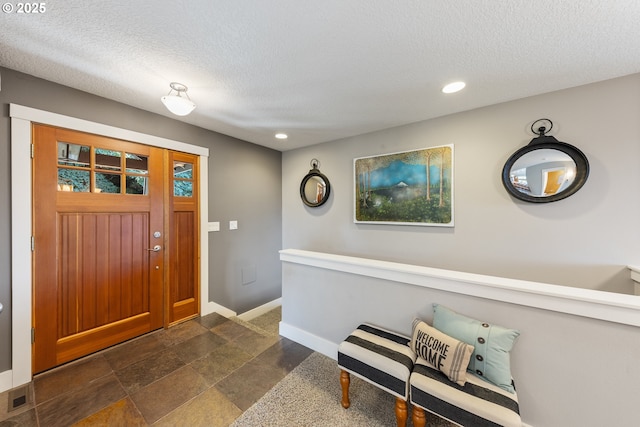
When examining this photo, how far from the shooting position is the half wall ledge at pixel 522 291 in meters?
1.17

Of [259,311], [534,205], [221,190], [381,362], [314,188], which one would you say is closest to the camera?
[381,362]

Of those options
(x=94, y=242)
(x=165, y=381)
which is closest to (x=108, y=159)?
(x=94, y=242)

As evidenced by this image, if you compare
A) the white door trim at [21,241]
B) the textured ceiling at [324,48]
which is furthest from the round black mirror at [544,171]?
the white door trim at [21,241]

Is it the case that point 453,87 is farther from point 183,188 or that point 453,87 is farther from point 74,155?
point 74,155

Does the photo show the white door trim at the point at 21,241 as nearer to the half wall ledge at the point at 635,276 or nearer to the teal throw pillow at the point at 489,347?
the teal throw pillow at the point at 489,347

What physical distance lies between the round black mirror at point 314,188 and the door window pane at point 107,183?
222 cm

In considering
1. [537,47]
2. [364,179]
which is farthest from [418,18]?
[364,179]

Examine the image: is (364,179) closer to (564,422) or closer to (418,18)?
(418,18)

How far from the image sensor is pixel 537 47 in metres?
1.47

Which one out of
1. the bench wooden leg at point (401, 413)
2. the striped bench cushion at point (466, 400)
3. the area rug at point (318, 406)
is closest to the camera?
the striped bench cushion at point (466, 400)

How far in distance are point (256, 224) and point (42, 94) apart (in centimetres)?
241

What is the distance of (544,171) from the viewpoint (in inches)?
79.1

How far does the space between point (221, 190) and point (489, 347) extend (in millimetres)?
3102

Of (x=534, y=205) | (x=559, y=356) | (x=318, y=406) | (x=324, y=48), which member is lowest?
(x=318, y=406)
